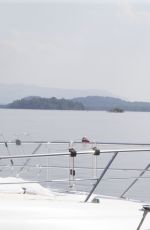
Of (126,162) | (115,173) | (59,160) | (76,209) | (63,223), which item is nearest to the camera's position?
(63,223)

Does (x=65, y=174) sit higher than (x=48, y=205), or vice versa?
(x=48, y=205)

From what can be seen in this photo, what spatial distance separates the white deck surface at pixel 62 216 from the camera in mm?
4059

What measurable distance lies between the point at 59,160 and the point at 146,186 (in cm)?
620

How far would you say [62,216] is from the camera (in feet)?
13.8

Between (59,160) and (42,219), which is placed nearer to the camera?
(42,219)

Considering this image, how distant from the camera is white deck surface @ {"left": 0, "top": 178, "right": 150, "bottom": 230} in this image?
4059 millimetres

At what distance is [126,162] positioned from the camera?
27.6m

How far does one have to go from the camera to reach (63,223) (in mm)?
4078

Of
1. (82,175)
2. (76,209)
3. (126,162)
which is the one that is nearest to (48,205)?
(76,209)

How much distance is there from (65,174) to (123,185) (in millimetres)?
2100

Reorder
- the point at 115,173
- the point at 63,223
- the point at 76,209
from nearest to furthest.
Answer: the point at 63,223 < the point at 76,209 < the point at 115,173

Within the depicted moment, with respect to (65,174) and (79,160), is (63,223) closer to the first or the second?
(65,174)

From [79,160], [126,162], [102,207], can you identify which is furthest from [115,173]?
[102,207]

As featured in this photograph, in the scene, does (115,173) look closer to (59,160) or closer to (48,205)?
(59,160)
